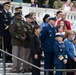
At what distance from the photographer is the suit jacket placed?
12.4 m

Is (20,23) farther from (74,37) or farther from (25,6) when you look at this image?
(25,6)

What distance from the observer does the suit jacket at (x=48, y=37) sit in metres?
12.4

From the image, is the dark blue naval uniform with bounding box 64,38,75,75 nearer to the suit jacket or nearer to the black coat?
the suit jacket

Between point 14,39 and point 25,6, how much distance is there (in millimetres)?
4181

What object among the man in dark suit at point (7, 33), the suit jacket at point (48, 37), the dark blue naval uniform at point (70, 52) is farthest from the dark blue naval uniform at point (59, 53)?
the man in dark suit at point (7, 33)

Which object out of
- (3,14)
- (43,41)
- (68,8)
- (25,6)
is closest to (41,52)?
(43,41)

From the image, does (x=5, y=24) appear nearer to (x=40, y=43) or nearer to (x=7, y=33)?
(x=7, y=33)

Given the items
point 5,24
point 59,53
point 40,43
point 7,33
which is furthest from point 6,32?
point 59,53

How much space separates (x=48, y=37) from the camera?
12.4 meters

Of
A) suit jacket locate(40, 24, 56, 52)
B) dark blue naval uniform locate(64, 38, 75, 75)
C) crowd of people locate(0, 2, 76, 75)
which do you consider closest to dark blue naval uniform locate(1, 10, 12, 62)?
crowd of people locate(0, 2, 76, 75)

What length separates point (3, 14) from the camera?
520 inches

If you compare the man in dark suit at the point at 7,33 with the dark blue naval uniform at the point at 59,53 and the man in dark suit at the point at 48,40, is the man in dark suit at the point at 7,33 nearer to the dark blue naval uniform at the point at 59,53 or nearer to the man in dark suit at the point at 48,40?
the man in dark suit at the point at 48,40

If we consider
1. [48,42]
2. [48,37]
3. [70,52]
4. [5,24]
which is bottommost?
[70,52]

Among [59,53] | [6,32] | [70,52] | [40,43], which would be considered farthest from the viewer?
[6,32]
